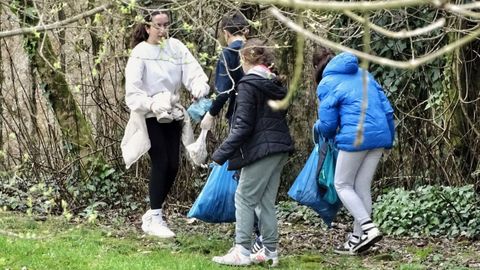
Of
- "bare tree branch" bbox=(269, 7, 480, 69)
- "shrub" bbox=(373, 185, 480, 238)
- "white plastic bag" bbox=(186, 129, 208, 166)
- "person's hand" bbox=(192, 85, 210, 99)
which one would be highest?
"bare tree branch" bbox=(269, 7, 480, 69)

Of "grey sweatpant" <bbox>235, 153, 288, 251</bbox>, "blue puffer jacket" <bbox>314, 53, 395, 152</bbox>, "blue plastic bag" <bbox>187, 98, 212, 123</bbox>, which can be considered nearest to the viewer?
"grey sweatpant" <bbox>235, 153, 288, 251</bbox>

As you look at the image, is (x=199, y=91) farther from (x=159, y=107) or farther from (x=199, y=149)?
(x=199, y=149)

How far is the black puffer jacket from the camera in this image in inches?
236

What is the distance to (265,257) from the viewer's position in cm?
628

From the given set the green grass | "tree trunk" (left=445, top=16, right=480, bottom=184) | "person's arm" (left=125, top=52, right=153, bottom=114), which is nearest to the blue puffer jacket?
the green grass

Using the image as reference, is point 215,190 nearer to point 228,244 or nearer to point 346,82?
point 228,244

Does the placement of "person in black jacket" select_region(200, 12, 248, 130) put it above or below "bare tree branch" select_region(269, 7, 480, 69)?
below

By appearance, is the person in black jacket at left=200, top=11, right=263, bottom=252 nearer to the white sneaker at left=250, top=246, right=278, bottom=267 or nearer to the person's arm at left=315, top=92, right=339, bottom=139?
the white sneaker at left=250, top=246, right=278, bottom=267

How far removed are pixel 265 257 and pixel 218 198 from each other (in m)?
0.74

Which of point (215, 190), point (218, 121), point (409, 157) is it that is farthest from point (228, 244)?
point (409, 157)

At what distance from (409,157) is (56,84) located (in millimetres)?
3953

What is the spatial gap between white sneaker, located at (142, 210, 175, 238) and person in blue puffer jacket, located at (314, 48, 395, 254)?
5.15ft

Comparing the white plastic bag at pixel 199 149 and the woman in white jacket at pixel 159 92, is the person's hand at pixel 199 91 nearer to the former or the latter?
the woman in white jacket at pixel 159 92

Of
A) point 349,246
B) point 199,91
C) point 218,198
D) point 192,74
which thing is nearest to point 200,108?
point 199,91
